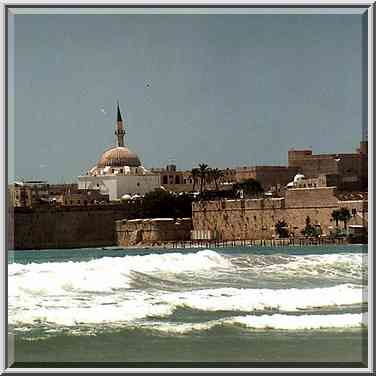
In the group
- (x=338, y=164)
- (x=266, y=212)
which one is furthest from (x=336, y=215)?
(x=338, y=164)

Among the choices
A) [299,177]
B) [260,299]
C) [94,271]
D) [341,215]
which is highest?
[299,177]

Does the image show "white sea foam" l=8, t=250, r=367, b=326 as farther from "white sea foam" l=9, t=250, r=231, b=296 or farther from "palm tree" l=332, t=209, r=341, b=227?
"palm tree" l=332, t=209, r=341, b=227

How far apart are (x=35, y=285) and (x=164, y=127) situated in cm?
168

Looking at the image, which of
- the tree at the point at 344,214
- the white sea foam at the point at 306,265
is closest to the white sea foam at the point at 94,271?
the white sea foam at the point at 306,265

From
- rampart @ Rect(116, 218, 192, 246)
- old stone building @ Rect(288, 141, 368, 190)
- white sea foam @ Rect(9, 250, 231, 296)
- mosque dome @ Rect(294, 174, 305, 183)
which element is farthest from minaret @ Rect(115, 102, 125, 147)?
mosque dome @ Rect(294, 174, 305, 183)

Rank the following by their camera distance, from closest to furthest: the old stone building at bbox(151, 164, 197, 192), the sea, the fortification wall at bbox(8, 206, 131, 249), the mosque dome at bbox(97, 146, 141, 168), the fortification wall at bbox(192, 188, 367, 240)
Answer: the sea, the fortification wall at bbox(8, 206, 131, 249), the mosque dome at bbox(97, 146, 141, 168), the old stone building at bbox(151, 164, 197, 192), the fortification wall at bbox(192, 188, 367, 240)

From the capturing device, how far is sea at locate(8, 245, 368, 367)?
186 inches

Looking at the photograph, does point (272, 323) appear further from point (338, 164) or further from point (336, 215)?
point (336, 215)

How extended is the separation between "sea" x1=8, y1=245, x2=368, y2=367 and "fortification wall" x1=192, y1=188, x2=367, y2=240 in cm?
1043

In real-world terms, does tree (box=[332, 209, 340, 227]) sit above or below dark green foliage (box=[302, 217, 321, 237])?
above

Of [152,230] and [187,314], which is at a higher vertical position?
[152,230]

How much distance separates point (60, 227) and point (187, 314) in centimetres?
646

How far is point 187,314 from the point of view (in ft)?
16.9

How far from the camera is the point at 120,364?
4621mm
